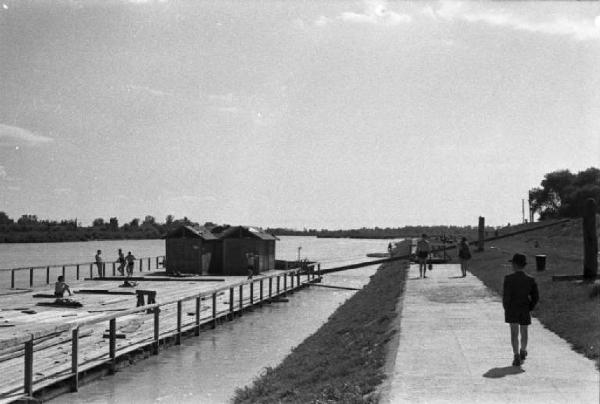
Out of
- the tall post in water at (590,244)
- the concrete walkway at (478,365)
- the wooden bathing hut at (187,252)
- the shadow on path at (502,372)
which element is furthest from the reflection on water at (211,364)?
the wooden bathing hut at (187,252)

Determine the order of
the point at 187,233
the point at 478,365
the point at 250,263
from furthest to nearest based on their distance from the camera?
1. the point at 187,233
2. the point at 250,263
3. the point at 478,365

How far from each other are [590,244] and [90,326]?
48.5ft

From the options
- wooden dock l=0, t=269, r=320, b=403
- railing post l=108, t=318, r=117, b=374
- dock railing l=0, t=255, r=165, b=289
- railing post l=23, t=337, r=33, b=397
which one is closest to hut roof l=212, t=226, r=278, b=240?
wooden dock l=0, t=269, r=320, b=403

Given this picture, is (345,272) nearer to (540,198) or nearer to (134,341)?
(134,341)

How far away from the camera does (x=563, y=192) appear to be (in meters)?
110

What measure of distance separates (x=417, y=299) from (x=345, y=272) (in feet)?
125

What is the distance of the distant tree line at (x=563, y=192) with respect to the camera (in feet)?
302

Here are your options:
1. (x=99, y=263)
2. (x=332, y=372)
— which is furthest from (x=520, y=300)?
(x=99, y=263)

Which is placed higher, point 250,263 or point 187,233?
point 187,233

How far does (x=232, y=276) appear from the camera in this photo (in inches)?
1572

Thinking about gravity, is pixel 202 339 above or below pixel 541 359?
below

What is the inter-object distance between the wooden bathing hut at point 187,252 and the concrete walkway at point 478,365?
89.8 feet

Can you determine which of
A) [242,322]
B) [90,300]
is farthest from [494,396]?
[90,300]

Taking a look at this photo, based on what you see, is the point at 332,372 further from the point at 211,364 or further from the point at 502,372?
the point at 211,364
